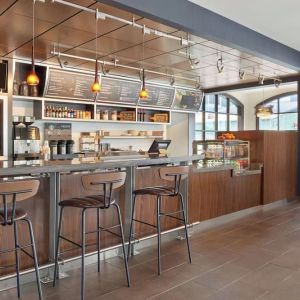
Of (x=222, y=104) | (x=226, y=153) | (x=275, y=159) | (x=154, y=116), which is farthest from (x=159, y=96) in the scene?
(x=222, y=104)

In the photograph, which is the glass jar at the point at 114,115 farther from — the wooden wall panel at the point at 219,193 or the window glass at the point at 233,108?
the window glass at the point at 233,108

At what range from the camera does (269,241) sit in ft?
13.4

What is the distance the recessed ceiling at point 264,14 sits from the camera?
388 centimetres

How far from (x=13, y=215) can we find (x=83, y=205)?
1.91ft

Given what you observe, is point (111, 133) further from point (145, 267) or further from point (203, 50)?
point (145, 267)

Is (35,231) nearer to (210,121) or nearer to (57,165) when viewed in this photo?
(57,165)

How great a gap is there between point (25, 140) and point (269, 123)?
918 centimetres

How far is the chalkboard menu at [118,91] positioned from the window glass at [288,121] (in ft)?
22.2

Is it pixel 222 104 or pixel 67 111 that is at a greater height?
pixel 222 104

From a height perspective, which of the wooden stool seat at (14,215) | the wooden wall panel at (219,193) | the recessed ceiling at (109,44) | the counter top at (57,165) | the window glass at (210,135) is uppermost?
the recessed ceiling at (109,44)

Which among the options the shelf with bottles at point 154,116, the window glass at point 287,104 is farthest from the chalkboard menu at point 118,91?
the window glass at point 287,104

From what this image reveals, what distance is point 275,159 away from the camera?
620 centimetres

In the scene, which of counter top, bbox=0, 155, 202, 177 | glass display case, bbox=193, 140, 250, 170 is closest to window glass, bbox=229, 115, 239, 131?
glass display case, bbox=193, 140, 250, 170

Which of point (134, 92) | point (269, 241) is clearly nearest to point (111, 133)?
point (134, 92)
